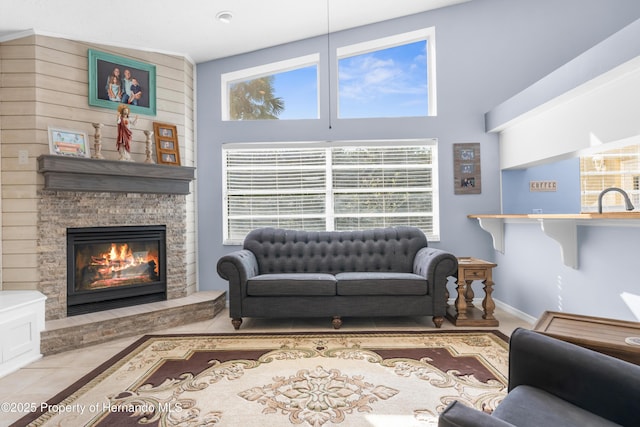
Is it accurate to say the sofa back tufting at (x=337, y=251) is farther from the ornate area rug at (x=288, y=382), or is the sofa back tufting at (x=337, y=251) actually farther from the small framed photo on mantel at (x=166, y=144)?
the small framed photo on mantel at (x=166, y=144)

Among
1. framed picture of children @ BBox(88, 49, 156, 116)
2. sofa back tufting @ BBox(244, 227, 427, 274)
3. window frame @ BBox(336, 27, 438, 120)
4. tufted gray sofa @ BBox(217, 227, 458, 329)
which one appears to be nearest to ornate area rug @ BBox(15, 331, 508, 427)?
tufted gray sofa @ BBox(217, 227, 458, 329)

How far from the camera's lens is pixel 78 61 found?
3.42 metres

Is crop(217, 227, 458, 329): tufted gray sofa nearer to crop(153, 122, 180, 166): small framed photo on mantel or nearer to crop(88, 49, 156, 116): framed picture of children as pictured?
crop(153, 122, 180, 166): small framed photo on mantel

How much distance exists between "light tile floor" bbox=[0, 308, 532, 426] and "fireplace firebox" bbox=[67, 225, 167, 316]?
1.83ft

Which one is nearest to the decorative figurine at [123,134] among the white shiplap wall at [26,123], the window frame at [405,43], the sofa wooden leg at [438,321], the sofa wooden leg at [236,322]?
the white shiplap wall at [26,123]

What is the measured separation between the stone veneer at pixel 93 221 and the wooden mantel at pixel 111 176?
18 centimetres

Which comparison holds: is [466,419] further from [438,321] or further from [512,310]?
[512,310]

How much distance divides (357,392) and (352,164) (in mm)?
2889

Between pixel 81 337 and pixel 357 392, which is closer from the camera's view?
pixel 357 392

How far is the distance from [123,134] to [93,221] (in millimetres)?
935

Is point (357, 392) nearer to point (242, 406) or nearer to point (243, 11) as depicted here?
point (242, 406)

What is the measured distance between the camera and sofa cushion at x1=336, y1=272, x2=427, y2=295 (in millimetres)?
3338

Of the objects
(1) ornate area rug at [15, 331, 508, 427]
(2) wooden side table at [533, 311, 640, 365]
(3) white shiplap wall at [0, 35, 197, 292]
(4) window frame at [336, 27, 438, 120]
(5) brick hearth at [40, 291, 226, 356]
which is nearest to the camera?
(2) wooden side table at [533, 311, 640, 365]

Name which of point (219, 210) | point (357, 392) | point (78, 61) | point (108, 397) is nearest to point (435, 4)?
point (219, 210)
